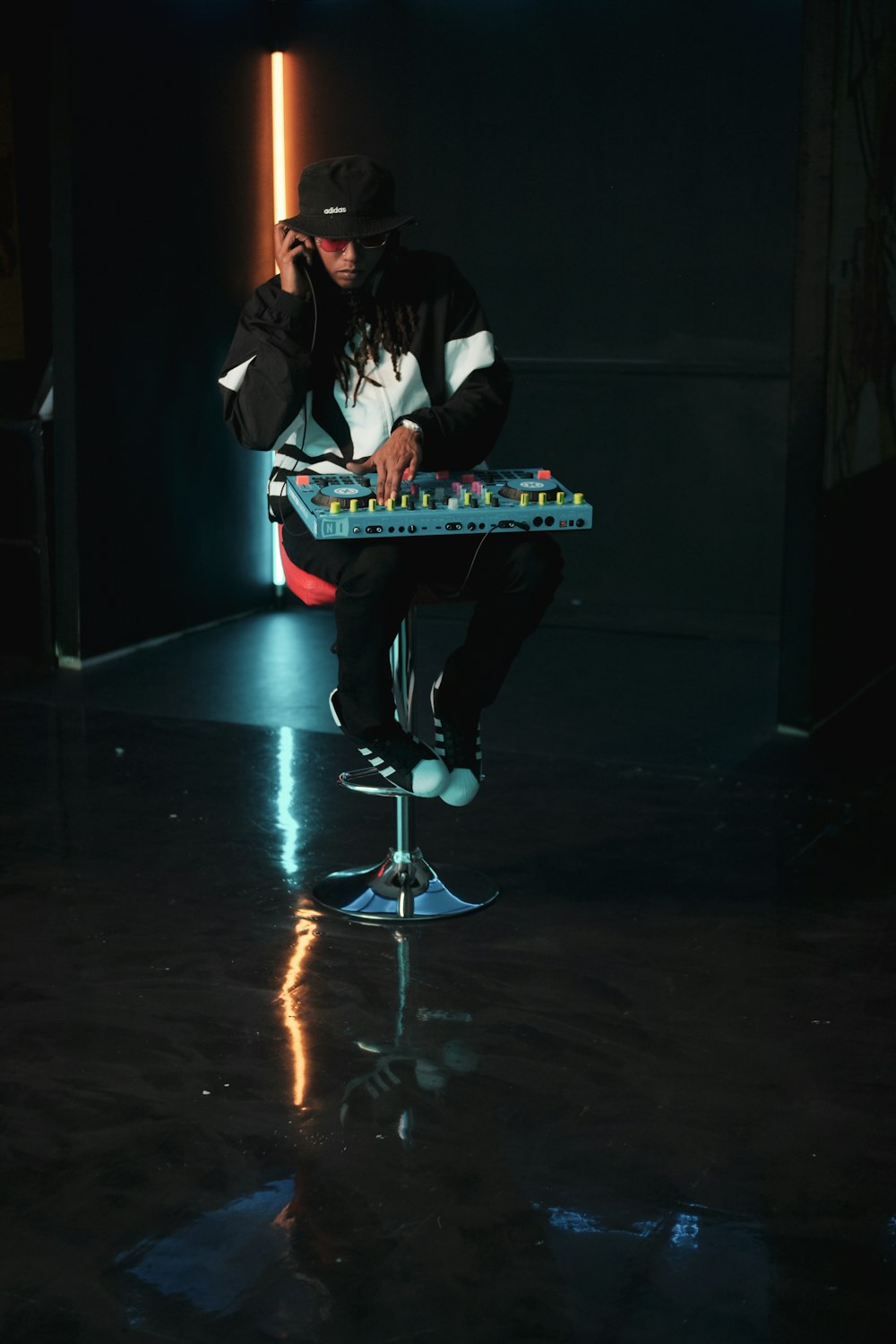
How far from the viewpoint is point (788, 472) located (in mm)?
4586

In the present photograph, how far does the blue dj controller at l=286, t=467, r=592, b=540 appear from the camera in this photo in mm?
2906

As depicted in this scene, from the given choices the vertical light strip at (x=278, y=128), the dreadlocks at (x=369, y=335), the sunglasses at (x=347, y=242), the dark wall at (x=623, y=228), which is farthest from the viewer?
the vertical light strip at (x=278, y=128)

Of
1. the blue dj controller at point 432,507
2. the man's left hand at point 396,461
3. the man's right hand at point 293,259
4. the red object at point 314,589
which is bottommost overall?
the red object at point 314,589

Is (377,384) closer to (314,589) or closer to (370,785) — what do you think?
(314,589)

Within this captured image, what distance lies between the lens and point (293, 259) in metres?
3.15

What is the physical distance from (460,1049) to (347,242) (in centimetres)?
148

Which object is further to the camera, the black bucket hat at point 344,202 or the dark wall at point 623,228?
the dark wall at point 623,228

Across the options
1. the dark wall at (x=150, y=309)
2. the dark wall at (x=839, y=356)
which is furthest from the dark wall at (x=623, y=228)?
the dark wall at (x=839, y=356)

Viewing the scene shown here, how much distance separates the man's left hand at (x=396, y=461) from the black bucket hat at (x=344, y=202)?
38 cm

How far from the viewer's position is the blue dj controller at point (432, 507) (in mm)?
2906

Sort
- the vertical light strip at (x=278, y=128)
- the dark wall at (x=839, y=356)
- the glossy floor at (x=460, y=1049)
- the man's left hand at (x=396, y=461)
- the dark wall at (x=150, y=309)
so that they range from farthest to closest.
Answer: the vertical light strip at (x=278, y=128), the dark wall at (x=150, y=309), the dark wall at (x=839, y=356), the man's left hand at (x=396, y=461), the glossy floor at (x=460, y=1049)

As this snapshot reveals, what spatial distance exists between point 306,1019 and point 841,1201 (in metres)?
0.99

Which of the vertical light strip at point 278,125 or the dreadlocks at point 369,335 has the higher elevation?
the vertical light strip at point 278,125

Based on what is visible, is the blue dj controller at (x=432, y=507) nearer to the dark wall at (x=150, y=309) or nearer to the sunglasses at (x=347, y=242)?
the sunglasses at (x=347, y=242)
